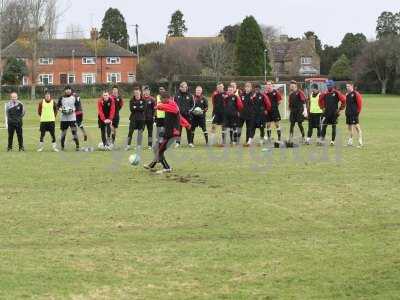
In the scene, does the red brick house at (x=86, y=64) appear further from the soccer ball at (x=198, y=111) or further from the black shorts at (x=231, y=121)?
the black shorts at (x=231, y=121)

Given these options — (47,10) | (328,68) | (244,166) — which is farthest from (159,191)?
(328,68)

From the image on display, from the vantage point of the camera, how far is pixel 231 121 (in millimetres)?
22922

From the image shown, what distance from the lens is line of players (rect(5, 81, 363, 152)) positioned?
2173 cm

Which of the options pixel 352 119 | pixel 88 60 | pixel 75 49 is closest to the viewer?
pixel 352 119

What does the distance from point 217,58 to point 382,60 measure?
812 inches

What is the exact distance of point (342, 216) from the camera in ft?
35.9

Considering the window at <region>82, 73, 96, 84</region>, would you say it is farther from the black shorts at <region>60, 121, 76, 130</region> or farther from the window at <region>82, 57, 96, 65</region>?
the black shorts at <region>60, 121, 76, 130</region>

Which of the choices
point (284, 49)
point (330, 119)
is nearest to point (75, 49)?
point (284, 49)

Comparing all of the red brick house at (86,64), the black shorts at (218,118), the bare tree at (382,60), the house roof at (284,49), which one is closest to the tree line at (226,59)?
the bare tree at (382,60)

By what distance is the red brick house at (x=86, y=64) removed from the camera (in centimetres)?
9975

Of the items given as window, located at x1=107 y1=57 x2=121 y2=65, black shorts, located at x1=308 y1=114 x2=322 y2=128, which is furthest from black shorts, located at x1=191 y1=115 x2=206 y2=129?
window, located at x1=107 y1=57 x2=121 y2=65

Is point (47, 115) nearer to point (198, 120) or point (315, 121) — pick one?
point (198, 120)

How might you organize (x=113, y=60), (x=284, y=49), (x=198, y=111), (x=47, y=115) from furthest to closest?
1. (x=284, y=49)
2. (x=113, y=60)
3. (x=198, y=111)
4. (x=47, y=115)

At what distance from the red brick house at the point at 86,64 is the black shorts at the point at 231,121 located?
254 feet
